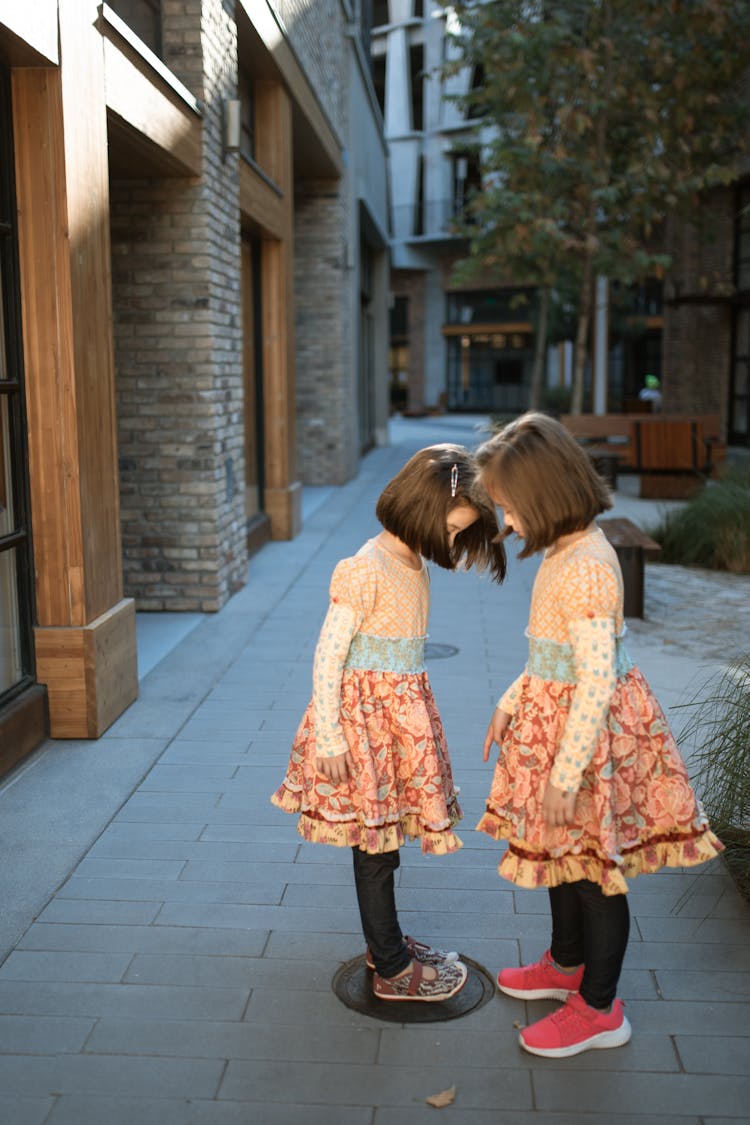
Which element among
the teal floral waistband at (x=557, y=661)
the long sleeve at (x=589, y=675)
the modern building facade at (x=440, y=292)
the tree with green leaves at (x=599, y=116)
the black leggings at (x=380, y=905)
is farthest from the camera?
the modern building facade at (x=440, y=292)

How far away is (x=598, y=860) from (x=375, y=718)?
2.11 feet

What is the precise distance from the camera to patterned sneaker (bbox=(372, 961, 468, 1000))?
304cm

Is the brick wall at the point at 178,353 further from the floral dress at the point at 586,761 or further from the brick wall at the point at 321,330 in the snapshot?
the brick wall at the point at 321,330

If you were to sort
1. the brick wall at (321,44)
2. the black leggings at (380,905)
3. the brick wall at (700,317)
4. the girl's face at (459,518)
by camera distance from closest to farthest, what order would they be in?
the girl's face at (459,518), the black leggings at (380,905), the brick wall at (321,44), the brick wall at (700,317)

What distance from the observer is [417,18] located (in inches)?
1561

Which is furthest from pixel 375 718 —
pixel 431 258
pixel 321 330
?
pixel 431 258

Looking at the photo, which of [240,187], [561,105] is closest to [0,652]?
[240,187]

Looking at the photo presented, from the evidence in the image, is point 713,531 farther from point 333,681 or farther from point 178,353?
point 333,681

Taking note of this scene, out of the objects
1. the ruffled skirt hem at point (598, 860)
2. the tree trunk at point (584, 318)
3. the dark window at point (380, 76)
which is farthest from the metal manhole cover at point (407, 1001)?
the dark window at point (380, 76)

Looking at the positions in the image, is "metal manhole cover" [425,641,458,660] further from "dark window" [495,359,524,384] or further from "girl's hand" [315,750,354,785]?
"dark window" [495,359,524,384]

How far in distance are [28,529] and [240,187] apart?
4936mm

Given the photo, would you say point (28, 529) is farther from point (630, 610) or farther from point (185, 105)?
point (630, 610)

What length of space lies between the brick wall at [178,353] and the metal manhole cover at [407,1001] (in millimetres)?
5023

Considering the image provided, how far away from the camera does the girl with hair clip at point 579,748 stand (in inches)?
104
